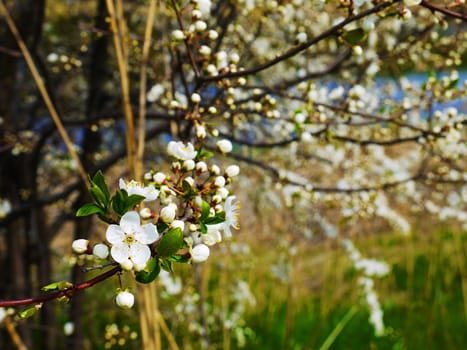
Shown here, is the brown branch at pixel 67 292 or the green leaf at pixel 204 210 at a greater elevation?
the green leaf at pixel 204 210

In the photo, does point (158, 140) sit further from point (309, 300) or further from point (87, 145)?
point (309, 300)

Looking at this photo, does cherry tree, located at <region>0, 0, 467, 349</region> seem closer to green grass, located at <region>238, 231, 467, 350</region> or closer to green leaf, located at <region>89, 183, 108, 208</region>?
green leaf, located at <region>89, 183, 108, 208</region>

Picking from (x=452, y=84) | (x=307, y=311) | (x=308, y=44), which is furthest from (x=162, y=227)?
(x=307, y=311)

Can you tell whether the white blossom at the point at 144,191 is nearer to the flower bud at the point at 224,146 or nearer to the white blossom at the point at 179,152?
the white blossom at the point at 179,152

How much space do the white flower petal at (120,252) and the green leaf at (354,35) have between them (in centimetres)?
64

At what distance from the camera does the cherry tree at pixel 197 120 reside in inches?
31.5

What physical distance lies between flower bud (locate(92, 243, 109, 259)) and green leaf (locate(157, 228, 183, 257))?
3.6 inches

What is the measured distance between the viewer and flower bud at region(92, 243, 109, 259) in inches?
28.8

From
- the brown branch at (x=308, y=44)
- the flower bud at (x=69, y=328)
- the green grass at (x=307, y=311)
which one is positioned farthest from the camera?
the green grass at (x=307, y=311)

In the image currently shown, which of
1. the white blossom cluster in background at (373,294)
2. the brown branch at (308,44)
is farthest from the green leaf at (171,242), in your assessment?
the white blossom cluster in background at (373,294)

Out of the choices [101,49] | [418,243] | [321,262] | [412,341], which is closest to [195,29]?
[101,49]

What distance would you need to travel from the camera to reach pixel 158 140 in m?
4.25

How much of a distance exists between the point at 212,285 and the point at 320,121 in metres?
3.40

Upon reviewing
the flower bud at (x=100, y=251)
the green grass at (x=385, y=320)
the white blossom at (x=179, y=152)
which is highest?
the white blossom at (x=179, y=152)
